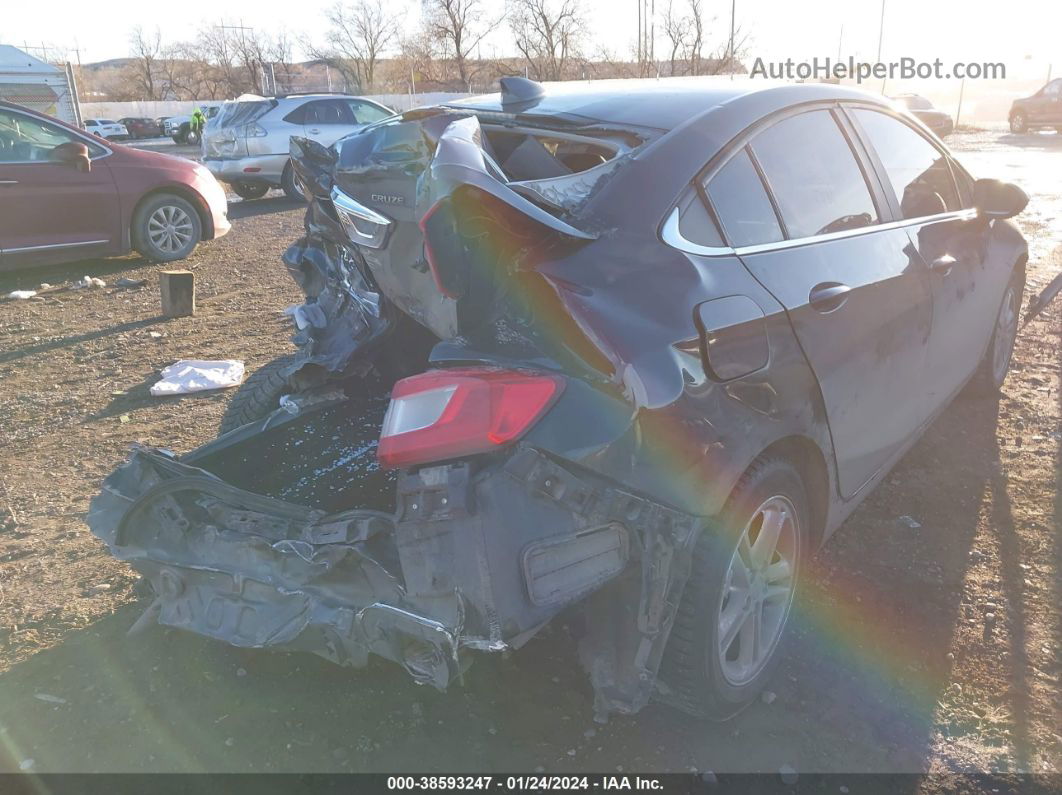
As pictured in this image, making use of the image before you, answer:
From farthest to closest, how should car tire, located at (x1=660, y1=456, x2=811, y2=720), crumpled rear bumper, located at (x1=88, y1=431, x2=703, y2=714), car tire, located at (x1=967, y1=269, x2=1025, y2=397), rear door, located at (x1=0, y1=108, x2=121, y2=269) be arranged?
rear door, located at (x1=0, y1=108, x2=121, y2=269), car tire, located at (x1=967, y1=269, x2=1025, y2=397), car tire, located at (x1=660, y1=456, x2=811, y2=720), crumpled rear bumper, located at (x1=88, y1=431, x2=703, y2=714)

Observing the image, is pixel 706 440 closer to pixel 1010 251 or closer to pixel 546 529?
pixel 546 529

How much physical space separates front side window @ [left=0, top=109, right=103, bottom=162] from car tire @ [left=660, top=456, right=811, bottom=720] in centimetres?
837

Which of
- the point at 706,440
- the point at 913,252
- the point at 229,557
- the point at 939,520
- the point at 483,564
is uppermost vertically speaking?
the point at 913,252

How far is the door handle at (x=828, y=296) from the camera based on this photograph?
2.47m

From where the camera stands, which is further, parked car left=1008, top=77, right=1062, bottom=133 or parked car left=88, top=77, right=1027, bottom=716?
parked car left=1008, top=77, right=1062, bottom=133

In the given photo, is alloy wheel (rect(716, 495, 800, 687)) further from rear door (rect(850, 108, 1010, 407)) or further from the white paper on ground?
the white paper on ground

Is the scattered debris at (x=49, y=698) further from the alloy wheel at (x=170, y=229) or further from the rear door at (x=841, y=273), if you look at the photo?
the alloy wheel at (x=170, y=229)

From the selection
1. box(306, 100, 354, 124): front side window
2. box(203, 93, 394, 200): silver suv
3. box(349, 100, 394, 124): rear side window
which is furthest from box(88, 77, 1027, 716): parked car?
box(349, 100, 394, 124): rear side window

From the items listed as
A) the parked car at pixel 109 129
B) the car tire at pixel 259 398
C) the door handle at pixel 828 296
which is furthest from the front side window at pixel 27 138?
the parked car at pixel 109 129

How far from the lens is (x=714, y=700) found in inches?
90.8

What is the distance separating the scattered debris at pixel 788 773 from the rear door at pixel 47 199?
27.8 ft

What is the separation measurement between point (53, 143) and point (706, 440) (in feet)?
28.0

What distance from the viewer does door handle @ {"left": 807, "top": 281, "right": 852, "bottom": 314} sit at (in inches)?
97.1

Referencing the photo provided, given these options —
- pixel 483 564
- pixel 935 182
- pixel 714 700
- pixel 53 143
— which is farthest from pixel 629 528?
pixel 53 143
